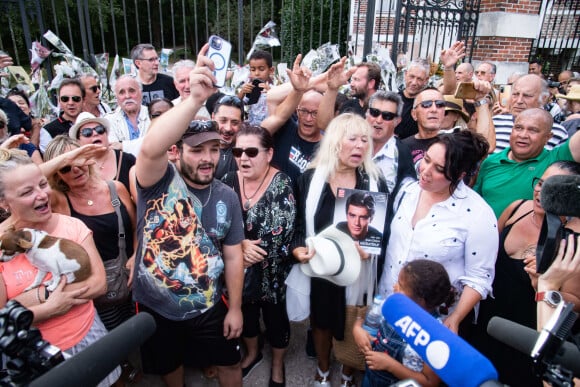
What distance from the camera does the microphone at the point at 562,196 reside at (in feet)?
4.04

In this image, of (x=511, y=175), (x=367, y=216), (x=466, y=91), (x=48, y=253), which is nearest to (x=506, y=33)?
(x=466, y=91)

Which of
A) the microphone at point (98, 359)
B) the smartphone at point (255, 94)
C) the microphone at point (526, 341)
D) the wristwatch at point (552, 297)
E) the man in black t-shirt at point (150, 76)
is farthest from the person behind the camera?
the man in black t-shirt at point (150, 76)

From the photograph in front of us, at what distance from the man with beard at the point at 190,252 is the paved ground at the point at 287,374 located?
63cm

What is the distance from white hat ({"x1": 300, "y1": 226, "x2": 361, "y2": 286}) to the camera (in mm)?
2262

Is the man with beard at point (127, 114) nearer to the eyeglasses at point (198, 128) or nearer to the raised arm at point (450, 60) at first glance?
the eyeglasses at point (198, 128)

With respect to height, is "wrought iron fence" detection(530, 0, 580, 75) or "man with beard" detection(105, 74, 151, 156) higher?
"wrought iron fence" detection(530, 0, 580, 75)

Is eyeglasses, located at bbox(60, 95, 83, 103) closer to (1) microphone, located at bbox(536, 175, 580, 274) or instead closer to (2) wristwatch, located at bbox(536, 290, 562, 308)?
(1) microphone, located at bbox(536, 175, 580, 274)

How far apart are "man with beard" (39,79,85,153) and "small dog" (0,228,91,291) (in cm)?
232

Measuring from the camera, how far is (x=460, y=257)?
2.19 m

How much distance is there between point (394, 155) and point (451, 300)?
1229mm

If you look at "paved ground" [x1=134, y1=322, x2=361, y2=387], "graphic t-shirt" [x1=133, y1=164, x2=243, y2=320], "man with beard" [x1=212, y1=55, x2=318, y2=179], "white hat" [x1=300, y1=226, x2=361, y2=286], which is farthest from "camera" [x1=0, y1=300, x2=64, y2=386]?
"paved ground" [x1=134, y1=322, x2=361, y2=387]

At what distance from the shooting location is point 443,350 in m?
0.92

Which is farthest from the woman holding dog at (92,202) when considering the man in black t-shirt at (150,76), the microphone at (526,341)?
the man in black t-shirt at (150,76)

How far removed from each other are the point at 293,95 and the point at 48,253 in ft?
6.55
